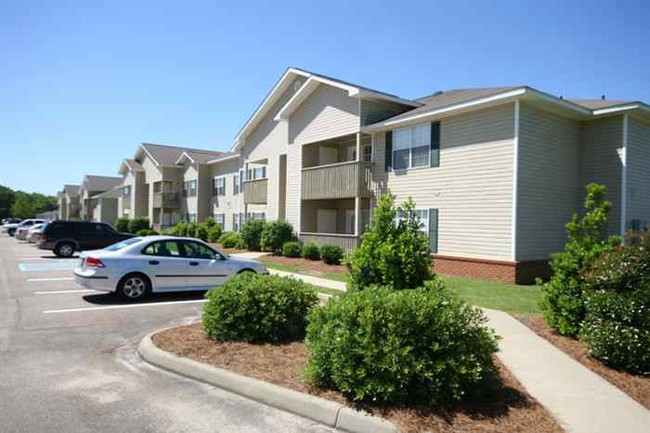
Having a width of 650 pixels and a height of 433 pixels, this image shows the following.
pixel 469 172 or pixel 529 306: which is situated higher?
pixel 469 172

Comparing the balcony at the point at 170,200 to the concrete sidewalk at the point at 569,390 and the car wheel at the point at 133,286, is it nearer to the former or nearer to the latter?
the car wheel at the point at 133,286

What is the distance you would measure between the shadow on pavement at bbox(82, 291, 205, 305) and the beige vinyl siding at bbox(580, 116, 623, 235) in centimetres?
1466

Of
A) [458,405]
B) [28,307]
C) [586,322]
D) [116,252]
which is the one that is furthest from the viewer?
[116,252]

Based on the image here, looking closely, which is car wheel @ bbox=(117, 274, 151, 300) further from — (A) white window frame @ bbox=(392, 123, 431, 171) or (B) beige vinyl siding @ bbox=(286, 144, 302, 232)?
(B) beige vinyl siding @ bbox=(286, 144, 302, 232)

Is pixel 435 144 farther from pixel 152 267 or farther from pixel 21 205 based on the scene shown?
pixel 21 205

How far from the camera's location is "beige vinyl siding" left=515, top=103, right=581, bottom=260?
15.5 m

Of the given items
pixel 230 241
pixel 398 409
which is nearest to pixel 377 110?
pixel 230 241

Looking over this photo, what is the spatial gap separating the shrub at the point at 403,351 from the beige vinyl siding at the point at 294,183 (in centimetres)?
1952

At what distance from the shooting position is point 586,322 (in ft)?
22.5

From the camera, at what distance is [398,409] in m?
4.66

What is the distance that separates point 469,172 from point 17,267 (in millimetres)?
17838

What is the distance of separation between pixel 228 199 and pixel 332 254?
1934cm

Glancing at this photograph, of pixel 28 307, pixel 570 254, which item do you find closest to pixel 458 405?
pixel 570 254

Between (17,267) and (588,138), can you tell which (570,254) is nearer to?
(588,138)
